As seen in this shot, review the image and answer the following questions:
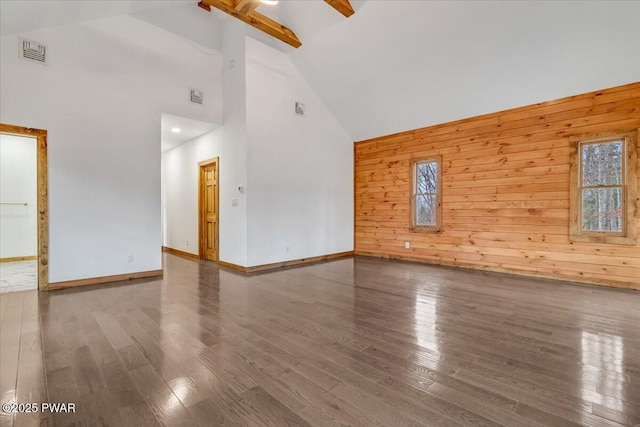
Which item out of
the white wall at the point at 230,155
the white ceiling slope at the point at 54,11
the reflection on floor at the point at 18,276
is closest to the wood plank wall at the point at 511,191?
the white wall at the point at 230,155

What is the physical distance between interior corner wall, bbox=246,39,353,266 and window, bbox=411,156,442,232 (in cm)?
152

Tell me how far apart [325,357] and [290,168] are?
402 cm

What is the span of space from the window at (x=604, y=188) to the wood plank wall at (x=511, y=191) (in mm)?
105

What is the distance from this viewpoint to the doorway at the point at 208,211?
227 inches

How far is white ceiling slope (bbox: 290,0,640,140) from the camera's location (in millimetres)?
3516

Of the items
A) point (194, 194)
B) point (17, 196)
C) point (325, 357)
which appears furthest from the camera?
point (194, 194)

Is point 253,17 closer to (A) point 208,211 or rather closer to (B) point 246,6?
(B) point 246,6

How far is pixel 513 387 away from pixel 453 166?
432cm

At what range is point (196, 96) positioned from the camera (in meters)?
5.09

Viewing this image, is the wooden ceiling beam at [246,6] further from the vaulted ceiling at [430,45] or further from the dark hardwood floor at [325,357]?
the dark hardwood floor at [325,357]

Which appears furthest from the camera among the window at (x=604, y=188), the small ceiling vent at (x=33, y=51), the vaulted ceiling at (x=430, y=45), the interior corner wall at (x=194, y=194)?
the interior corner wall at (x=194, y=194)

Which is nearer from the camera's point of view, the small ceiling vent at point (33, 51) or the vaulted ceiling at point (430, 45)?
the vaulted ceiling at point (430, 45)

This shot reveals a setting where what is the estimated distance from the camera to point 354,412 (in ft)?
4.92

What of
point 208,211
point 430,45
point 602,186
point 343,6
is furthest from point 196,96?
point 602,186
